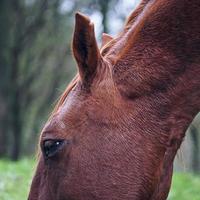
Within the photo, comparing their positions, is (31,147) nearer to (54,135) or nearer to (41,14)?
Answer: (41,14)

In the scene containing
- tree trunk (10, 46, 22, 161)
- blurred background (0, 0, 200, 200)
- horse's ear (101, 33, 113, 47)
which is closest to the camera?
horse's ear (101, 33, 113, 47)

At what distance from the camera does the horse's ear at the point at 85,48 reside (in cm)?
266

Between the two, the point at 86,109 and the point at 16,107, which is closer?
the point at 86,109

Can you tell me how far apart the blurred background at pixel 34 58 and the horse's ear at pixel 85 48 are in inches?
443

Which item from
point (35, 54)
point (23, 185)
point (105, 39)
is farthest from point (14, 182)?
point (35, 54)

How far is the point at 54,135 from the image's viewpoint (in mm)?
2758

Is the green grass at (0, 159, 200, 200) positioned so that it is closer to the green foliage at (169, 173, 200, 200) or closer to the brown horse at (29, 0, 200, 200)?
the green foliage at (169, 173, 200, 200)

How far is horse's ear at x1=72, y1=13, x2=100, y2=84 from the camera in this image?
8.73ft

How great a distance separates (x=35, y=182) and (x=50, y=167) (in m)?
0.11

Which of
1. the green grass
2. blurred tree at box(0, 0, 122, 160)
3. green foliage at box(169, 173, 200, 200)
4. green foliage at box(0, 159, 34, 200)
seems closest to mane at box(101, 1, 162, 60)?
green foliage at box(0, 159, 34, 200)

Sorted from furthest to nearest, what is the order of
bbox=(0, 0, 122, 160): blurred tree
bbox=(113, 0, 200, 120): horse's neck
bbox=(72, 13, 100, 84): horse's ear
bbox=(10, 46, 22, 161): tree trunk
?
bbox=(10, 46, 22, 161): tree trunk < bbox=(0, 0, 122, 160): blurred tree < bbox=(113, 0, 200, 120): horse's neck < bbox=(72, 13, 100, 84): horse's ear

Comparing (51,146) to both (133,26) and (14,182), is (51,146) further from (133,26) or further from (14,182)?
(14,182)

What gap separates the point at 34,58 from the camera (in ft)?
80.2

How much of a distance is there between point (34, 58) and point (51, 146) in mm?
21919
